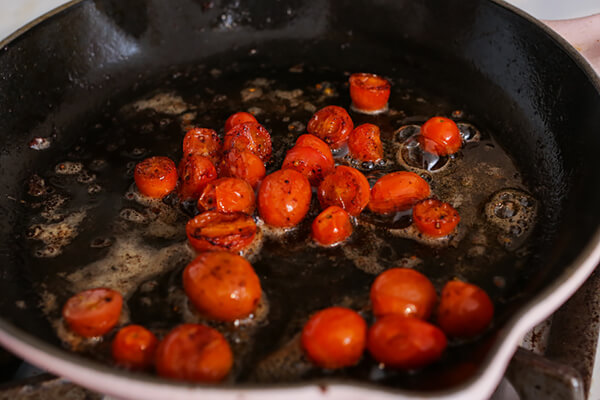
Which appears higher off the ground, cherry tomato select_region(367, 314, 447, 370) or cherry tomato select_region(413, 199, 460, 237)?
cherry tomato select_region(367, 314, 447, 370)

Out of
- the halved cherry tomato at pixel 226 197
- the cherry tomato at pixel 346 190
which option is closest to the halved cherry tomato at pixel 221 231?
the halved cherry tomato at pixel 226 197

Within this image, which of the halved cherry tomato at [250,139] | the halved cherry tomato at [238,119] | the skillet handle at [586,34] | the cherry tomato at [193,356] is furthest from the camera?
the skillet handle at [586,34]

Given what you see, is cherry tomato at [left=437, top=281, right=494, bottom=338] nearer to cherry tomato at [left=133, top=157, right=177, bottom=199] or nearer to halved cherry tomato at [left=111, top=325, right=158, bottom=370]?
halved cherry tomato at [left=111, top=325, right=158, bottom=370]

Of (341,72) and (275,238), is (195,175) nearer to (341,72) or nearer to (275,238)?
(275,238)

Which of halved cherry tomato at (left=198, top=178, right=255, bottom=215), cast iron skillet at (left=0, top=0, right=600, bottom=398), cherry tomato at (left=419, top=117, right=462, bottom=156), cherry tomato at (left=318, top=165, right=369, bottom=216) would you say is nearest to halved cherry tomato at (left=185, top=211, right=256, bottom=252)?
halved cherry tomato at (left=198, top=178, right=255, bottom=215)

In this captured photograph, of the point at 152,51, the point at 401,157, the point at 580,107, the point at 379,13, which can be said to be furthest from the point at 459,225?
the point at 152,51

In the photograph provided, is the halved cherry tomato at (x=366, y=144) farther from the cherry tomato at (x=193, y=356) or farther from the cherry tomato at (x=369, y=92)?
the cherry tomato at (x=193, y=356)

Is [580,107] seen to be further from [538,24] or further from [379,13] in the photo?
[379,13]
